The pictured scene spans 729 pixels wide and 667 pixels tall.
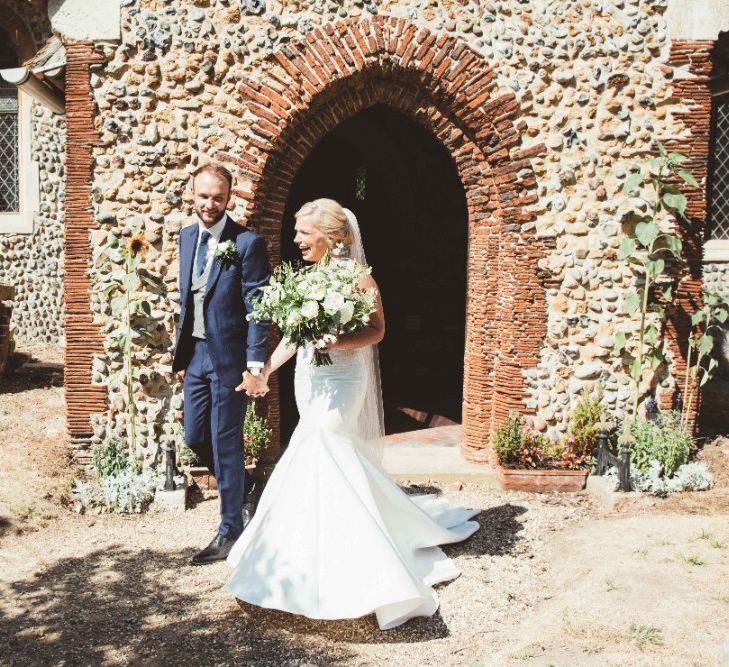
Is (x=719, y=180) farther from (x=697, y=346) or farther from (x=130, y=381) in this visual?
(x=130, y=381)

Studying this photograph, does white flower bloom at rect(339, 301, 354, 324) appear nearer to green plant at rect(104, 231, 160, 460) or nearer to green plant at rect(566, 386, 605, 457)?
green plant at rect(104, 231, 160, 460)

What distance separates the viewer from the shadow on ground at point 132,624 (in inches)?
156

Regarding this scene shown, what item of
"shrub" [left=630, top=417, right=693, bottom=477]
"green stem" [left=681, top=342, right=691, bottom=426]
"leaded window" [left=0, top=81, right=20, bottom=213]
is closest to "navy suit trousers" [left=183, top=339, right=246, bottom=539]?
"shrub" [left=630, top=417, right=693, bottom=477]

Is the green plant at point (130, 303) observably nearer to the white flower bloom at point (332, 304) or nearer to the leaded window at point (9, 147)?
the white flower bloom at point (332, 304)

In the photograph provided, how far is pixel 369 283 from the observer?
4672 mm

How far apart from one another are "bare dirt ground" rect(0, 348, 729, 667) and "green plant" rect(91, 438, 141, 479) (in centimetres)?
31

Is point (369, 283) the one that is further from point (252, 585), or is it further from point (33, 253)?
point (33, 253)

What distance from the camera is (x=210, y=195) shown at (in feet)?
16.3

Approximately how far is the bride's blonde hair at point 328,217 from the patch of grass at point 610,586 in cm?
267

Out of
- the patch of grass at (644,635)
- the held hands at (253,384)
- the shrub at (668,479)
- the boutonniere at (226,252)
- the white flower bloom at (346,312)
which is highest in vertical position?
the boutonniere at (226,252)

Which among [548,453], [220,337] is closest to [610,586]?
[548,453]

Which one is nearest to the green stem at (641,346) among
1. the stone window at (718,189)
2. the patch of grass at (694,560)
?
the patch of grass at (694,560)

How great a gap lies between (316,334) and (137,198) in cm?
304

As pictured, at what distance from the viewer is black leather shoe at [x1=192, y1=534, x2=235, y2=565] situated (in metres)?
5.16
